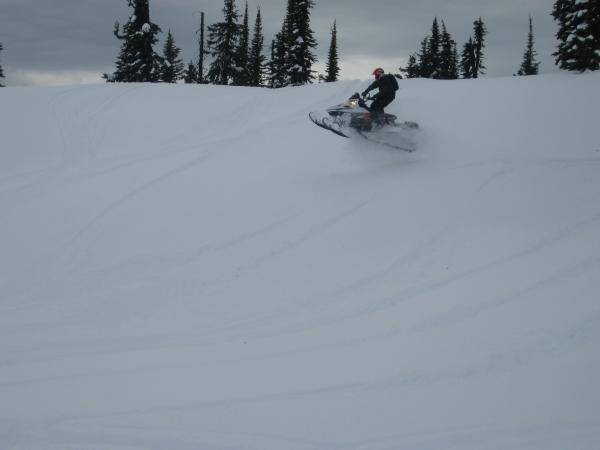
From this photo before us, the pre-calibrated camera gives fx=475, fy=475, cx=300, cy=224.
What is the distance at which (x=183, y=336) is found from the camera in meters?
5.20

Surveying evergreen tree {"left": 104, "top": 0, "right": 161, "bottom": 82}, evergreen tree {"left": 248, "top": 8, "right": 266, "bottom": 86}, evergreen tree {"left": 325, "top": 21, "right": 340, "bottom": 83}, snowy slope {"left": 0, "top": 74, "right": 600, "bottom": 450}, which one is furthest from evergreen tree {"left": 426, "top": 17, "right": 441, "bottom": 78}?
snowy slope {"left": 0, "top": 74, "right": 600, "bottom": 450}

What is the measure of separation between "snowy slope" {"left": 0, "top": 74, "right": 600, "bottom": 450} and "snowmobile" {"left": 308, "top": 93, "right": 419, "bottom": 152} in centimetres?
43

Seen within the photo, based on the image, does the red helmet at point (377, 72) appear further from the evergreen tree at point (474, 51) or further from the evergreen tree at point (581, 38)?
the evergreen tree at point (474, 51)

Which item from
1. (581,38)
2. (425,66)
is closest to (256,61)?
(425,66)

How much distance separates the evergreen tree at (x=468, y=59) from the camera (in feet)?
160

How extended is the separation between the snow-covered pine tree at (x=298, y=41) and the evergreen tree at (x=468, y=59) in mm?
22783

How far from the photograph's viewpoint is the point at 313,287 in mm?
6145

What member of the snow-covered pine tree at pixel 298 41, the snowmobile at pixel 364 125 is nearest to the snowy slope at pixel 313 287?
the snowmobile at pixel 364 125

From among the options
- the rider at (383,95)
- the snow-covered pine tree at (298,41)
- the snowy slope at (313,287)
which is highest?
the snow-covered pine tree at (298,41)

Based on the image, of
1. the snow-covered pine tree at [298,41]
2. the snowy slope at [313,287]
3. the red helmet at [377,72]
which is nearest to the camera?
the snowy slope at [313,287]

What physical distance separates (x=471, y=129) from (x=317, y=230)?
17.5 feet

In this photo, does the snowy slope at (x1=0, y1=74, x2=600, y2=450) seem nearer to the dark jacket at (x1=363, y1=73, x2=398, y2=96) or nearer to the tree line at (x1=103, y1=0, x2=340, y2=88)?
the dark jacket at (x1=363, y1=73, x2=398, y2=96)

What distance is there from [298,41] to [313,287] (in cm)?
3018

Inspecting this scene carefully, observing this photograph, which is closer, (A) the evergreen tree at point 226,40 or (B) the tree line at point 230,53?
(B) the tree line at point 230,53
